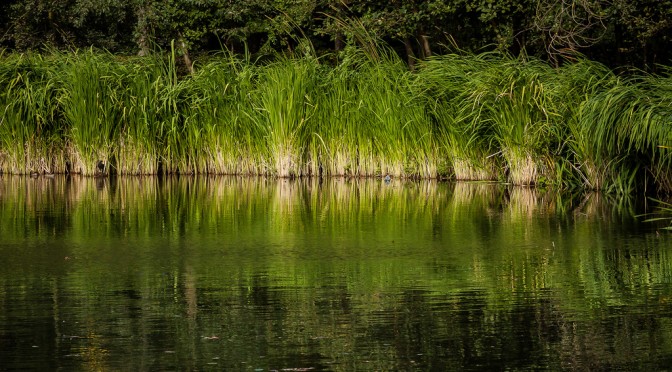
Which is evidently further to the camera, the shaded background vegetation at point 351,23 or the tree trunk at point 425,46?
the tree trunk at point 425,46

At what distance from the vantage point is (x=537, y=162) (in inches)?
567

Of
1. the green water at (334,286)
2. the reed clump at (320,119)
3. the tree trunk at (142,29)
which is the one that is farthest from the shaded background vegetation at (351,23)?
the green water at (334,286)

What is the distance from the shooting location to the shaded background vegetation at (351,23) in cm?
1755

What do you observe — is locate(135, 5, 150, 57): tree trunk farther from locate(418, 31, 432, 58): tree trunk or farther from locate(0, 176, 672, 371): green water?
locate(0, 176, 672, 371): green water

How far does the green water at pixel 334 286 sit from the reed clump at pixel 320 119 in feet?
6.45

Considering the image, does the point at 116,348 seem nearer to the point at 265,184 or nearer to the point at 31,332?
the point at 31,332

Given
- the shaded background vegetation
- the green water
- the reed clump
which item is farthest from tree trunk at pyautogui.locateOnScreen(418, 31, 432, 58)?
the green water

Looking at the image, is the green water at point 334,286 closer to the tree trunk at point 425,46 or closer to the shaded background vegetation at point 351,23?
the shaded background vegetation at point 351,23

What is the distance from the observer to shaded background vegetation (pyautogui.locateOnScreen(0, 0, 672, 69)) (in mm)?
17547

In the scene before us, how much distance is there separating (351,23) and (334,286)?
10611 mm

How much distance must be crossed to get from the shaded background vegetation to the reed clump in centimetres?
122

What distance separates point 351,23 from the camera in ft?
56.6

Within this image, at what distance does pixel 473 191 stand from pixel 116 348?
893 cm

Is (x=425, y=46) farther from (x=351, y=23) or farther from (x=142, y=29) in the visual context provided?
(x=142, y=29)
